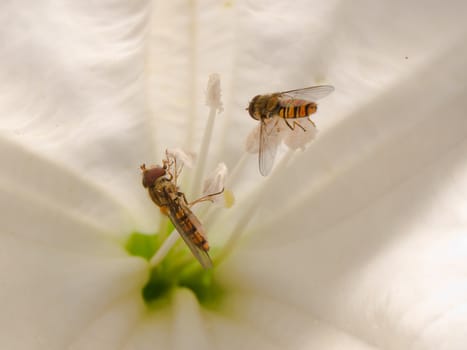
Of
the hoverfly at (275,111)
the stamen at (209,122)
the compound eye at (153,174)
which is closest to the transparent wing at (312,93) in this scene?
the hoverfly at (275,111)

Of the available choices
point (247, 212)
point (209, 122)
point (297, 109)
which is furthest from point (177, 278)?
point (297, 109)

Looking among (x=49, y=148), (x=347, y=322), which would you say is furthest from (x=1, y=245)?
(x=347, y=322)

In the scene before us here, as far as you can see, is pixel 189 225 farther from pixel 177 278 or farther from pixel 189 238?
pixel 177 278

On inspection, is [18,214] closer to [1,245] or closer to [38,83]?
[1,245]

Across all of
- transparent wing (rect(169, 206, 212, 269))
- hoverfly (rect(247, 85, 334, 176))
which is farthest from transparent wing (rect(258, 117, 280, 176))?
transparent wing (rect(169, 206, 212, 269))

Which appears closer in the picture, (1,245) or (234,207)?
(1,245)

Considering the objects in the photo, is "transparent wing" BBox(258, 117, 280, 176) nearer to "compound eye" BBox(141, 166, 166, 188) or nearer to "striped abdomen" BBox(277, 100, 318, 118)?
"striped abdomen" BBox(277, 100, 318, 118)

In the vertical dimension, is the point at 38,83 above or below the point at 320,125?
below

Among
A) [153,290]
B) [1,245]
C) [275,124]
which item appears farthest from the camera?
[153,290]
